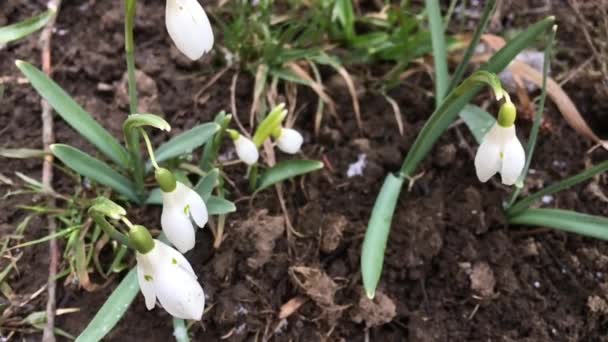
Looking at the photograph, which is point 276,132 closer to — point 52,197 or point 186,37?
point 186,37

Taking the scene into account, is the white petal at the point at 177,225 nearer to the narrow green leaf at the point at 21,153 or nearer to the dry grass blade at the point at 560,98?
the narrow green leaf at the point at 21,153

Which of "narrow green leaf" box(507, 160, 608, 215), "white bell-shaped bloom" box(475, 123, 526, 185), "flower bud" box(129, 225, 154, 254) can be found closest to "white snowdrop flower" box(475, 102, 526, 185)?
"white bell-shaped bloom" box(475, 123, 526, 185)

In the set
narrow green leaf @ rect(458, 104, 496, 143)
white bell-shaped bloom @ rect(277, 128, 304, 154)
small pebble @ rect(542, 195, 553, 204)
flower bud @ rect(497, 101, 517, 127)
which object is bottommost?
small pebble @ rect(542, 195, 553, 204)

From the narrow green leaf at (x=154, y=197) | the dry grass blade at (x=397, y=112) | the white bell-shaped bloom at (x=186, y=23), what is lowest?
the dry grass blade at (x=397, y=112)

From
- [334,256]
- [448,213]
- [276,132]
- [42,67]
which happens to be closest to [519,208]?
[448,213]

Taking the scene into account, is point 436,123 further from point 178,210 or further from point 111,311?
point 111,311

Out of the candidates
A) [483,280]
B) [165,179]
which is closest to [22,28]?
[165,179]

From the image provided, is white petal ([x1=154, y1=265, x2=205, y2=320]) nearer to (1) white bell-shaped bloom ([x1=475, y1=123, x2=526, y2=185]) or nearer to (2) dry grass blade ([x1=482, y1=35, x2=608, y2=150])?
(1) white bell-shaped bloom ([x1=475, y1=123, x2=526, y2=185])

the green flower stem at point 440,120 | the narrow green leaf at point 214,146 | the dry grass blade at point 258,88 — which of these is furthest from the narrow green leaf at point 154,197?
the green flower stem at point 440,120
